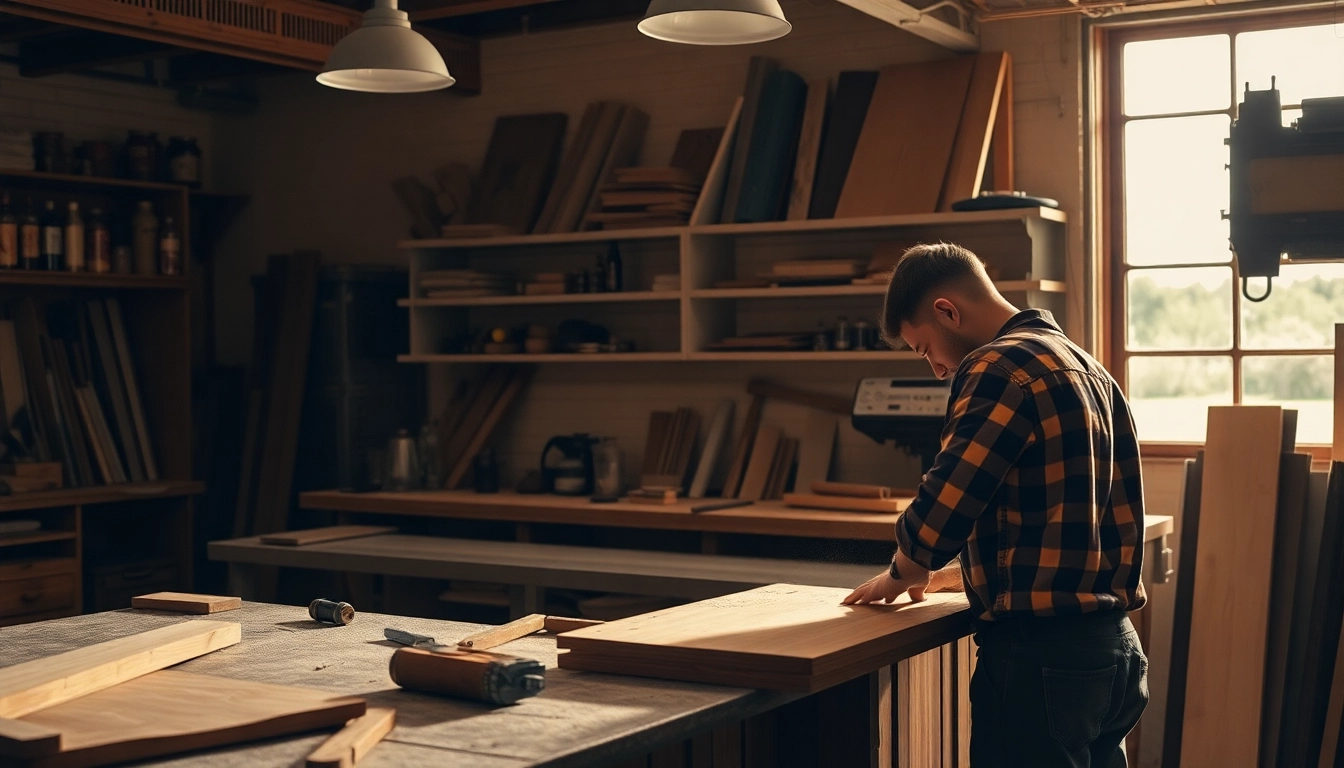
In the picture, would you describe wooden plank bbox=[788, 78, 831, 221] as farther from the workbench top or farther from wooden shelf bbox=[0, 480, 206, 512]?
wooden shelf bbox=[0, 480, 206, 512]

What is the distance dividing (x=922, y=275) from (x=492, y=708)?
1119mm

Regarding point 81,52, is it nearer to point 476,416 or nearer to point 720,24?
point 476,416

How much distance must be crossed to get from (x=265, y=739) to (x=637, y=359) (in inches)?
147

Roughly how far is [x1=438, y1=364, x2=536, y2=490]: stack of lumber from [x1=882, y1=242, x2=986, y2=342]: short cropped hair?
370cm

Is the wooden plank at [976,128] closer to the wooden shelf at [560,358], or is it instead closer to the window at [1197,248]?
the window at [1197,248]

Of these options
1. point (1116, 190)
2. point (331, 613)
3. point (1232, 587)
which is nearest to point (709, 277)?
point (1116, 190)

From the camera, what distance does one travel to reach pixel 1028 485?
2492 millimetres

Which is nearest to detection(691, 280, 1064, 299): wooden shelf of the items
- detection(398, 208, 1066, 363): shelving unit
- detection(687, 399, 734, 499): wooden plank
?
detection(398, 208, 1066, 363): shelving unit

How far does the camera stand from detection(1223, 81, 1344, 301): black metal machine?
9.26ft

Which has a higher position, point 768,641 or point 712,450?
point 712,450

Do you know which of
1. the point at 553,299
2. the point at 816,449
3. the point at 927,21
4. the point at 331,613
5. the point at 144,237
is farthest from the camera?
the point at 144,237

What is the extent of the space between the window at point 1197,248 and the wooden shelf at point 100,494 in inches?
154

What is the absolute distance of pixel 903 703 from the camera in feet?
9.04

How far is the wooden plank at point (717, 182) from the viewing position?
5551mm
